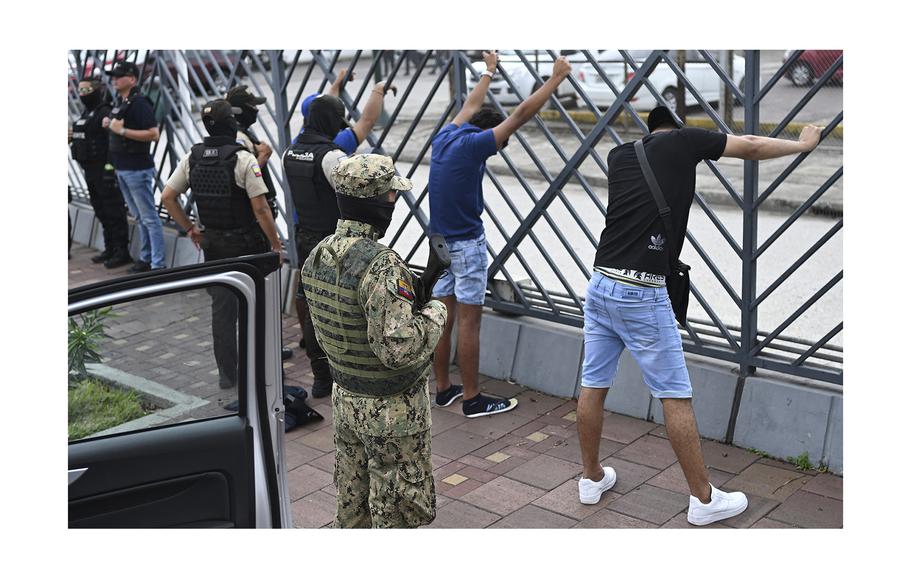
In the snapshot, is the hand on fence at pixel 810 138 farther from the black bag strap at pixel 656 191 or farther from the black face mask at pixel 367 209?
the black face mask at pixel 367 209

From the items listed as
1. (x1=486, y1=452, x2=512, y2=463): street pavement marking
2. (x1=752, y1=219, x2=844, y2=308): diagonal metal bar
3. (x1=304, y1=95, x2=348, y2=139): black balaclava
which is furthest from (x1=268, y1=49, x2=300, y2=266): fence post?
(x1=752, y1=219, x2=844, y2=308): diagonal metal bar

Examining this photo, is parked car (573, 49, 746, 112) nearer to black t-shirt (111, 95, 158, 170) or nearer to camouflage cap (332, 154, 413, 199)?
camouflage cap (332, 154, 413, 199)

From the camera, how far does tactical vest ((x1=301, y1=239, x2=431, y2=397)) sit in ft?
10.9

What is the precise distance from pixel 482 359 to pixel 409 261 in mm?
1250

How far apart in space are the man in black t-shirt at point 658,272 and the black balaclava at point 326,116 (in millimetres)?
1823

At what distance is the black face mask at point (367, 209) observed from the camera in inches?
134

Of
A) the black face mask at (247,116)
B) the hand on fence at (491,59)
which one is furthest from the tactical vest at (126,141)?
the hand on fence at (491,59)

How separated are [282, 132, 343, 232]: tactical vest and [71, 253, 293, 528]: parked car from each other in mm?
1996

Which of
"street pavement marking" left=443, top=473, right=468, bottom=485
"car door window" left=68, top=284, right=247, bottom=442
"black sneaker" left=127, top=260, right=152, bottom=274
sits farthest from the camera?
"black sneaker" left=127, top=260, right=152, bottom=274

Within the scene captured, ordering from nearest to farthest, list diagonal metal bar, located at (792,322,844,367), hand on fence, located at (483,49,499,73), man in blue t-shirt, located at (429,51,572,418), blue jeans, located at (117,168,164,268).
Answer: diagonal metal bar, located at (792,322,844,367)
man in blue t-shirt, located at (429,51,572,418)
hand on fence, located at (483,49,499,73)
blue jeans, located at (117,168,164,268)


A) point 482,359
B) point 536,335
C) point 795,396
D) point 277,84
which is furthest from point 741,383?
point 277,84

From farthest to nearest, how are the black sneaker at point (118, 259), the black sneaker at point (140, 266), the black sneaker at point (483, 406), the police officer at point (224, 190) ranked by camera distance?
1. the black sneaker at point (118, 259)
2. the black sneaker at point (140, 266)
3. the police officer at point (224, 190)
4. the black sneaker at point (483, 406)

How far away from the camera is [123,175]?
8.40 m

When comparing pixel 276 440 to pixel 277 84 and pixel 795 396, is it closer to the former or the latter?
pixel 795 396
